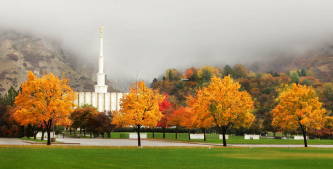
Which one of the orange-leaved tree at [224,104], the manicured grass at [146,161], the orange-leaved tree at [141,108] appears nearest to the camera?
the manicured grass at [146,161]

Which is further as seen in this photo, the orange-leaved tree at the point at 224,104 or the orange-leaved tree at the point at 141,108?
the orange-leaved tree at the point at 224,104

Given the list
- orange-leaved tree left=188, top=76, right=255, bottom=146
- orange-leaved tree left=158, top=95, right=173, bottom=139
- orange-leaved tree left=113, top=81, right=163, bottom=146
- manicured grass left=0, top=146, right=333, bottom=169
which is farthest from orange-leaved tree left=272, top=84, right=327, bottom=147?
orange-leaved tree left=158, top=95, right=173, bottom=139

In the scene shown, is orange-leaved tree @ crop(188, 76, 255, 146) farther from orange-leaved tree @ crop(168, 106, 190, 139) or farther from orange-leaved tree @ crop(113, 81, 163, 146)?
orange-leaved tree @ crop(168, 106, 190, 139)

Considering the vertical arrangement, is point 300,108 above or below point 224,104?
below

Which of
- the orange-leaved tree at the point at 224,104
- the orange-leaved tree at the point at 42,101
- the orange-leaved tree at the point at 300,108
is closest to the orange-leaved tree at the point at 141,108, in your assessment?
the orange-leaved tree at the point at 224,104

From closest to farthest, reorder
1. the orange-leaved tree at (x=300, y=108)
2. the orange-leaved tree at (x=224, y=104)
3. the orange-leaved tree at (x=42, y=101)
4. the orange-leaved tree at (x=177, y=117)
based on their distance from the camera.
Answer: the orange-leaved tree at (x=42, y=101) < the orange-leaved tree at (x=224, y=104) < the orange-leaved tree at (x=300, y=108) < the orange-leaved tree at (x=177, y=117)

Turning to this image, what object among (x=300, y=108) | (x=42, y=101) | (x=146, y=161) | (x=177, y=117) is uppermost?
(x=42, y=101)

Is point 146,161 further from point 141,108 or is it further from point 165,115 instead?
point 165,115

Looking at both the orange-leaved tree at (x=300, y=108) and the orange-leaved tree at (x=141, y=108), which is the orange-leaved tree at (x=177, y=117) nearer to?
the orange-leaved tree at (x=300, y=108)

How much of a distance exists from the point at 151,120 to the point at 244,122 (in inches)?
632

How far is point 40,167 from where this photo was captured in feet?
89.1

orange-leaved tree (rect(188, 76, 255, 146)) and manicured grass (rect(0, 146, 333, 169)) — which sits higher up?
orange-leaved tree (rect(188, 76, 255, 146))

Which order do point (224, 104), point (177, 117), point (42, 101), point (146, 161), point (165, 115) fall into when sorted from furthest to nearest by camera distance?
point (165, 115) → point (177, 117) → point (224, 104) → point (42, 101) → point (146, 161)

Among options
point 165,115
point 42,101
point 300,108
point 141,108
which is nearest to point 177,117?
point 165,115
